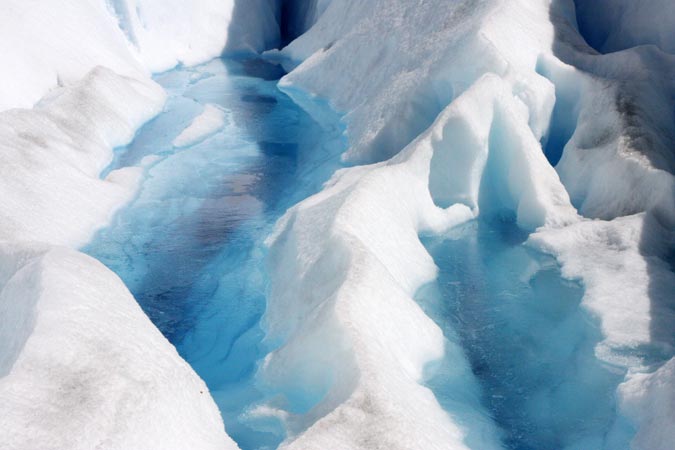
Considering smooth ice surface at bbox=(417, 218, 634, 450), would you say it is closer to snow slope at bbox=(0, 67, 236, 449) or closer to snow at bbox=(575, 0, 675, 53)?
snow slope at bbox=(0, 67, 236, 449)

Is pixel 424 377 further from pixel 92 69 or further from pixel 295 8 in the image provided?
pixel 295 8

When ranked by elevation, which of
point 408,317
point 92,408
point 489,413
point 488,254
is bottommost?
point 488,254

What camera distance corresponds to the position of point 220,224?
313 inches

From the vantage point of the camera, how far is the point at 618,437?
13.4 feet

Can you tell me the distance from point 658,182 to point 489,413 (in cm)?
299

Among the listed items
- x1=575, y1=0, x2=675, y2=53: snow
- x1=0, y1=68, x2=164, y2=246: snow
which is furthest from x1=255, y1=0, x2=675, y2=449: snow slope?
x1=0, y1=68, x2=164, y2=246: snow

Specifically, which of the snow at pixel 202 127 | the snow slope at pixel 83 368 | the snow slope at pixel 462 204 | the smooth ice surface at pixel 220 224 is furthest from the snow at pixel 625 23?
the snow slope at pixel 83 368

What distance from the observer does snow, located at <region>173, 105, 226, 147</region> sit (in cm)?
1075

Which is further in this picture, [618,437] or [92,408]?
[618,437]

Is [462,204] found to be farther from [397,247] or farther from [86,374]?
[86,374]

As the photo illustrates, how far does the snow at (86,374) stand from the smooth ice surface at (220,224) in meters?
0.76

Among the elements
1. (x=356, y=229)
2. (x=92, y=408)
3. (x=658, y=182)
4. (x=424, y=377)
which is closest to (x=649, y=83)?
(x=658, y=182)

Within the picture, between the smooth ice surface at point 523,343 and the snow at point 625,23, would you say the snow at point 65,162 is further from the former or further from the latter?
the snow at point 625,23

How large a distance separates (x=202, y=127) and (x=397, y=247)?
240 inches
